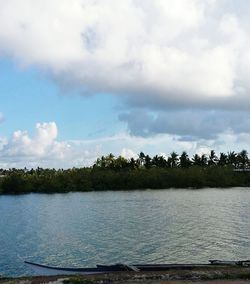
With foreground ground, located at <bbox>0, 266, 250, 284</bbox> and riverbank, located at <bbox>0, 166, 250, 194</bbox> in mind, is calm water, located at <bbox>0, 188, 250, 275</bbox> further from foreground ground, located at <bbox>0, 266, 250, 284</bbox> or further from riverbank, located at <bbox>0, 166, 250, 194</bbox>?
riverbank, located at <bbox>0, 166, 250, 194</bbox>

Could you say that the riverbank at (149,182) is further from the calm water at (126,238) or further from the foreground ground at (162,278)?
the foreground ground at (162,278)

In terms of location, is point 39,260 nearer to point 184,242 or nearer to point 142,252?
point 142,252

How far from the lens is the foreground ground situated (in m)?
23.7

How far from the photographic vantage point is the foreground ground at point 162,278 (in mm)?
23725

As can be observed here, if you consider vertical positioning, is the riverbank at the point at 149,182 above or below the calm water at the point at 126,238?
above

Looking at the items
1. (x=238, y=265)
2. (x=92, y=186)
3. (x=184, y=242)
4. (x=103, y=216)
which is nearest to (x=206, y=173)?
(x=92, y=186)

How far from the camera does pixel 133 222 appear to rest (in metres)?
71.1

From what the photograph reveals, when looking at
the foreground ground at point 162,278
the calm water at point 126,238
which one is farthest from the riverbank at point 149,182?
the foreground ground at point 162,278

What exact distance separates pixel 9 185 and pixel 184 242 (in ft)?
502

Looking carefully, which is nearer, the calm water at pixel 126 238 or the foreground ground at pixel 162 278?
the foreground ground at pixel 162 278

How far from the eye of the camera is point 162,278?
24.4 m

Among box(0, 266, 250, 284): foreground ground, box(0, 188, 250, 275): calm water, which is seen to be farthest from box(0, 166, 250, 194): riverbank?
box(0, 266, 250, 284): foreground ground

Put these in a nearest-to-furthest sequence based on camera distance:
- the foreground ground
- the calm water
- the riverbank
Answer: the foreground ground → the calm water → the riverbank

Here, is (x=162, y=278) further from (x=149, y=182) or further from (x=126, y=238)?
(x=149, y=182)
